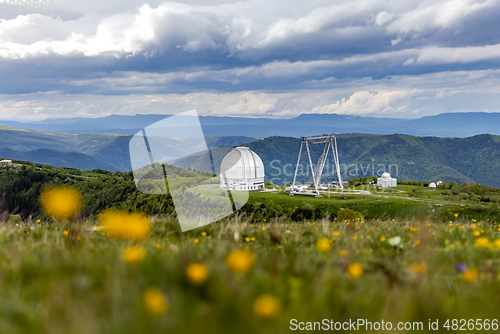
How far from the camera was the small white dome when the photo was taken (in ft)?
296

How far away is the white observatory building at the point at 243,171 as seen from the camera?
9019cm

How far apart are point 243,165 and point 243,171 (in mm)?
1639

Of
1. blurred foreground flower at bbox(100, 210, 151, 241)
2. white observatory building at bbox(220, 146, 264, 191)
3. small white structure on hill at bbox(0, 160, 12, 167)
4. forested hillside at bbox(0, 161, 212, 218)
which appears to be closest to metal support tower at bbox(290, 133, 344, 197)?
white observatory building at bbox(220, 146, 264, 191)

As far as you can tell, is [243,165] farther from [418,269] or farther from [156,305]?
[156,305]

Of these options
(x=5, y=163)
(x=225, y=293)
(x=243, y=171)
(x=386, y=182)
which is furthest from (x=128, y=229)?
(x=5, y=163)

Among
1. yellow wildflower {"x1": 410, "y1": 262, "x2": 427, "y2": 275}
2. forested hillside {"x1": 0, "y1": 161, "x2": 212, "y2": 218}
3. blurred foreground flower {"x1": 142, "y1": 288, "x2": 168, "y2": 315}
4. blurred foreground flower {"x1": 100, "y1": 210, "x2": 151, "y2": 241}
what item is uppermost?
blurred foreground flower {"x1": 142, "y1": 288, "x2": 168, "y2": 315}

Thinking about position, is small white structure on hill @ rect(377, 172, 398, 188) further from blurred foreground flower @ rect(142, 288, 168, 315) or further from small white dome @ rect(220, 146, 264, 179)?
blurred foreground flower @ rect(142, 288, 168, 315)

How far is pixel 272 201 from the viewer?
75.2m

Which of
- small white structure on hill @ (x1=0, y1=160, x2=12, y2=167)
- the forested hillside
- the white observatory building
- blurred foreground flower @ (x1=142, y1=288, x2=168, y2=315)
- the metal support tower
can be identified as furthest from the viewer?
small white structure on hill @ (x1=0, y1=160, x2=12, y2=167)

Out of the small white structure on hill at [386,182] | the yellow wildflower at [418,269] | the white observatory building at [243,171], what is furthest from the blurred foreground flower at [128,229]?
the small white structure on hill at [386,182]

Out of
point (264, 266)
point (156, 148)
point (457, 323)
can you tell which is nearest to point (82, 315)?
point (264, 266)

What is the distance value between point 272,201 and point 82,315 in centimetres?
7393

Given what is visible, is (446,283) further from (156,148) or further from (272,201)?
(272,201)

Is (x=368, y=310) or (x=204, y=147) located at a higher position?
(x=204, y=147)
